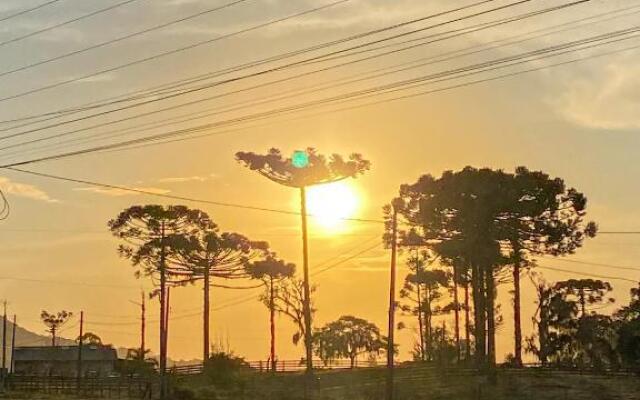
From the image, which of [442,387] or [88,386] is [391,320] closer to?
[442,387]

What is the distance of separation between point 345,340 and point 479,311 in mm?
73641

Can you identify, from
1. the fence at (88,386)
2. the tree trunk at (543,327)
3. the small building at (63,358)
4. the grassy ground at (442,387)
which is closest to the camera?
the grassy ground at (442,387)

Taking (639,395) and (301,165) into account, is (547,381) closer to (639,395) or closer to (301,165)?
(639,395)

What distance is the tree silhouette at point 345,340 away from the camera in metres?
134

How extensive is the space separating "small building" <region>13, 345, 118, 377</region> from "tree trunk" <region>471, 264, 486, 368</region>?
177ft

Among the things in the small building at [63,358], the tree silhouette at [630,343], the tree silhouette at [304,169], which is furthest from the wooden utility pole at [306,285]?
the small building at [63,358]

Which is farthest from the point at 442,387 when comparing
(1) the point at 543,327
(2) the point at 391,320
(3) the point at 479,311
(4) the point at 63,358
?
(4) the point at 63,358

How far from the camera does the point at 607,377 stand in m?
60.0

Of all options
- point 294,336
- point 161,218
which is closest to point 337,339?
point 294,336

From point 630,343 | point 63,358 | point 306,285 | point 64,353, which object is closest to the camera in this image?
point 306,285

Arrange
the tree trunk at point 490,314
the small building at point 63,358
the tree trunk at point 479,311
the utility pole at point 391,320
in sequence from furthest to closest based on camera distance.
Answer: the small building at point 63,358
the tree trunk at point 479,311
the tree trunk at point 490,314
the utility pole at point 391,320

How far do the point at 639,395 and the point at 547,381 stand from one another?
7.19 metres

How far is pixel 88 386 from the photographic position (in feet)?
217

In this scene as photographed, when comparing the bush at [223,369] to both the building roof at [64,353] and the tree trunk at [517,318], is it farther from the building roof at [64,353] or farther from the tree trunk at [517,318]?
the building roof at [64,353]
